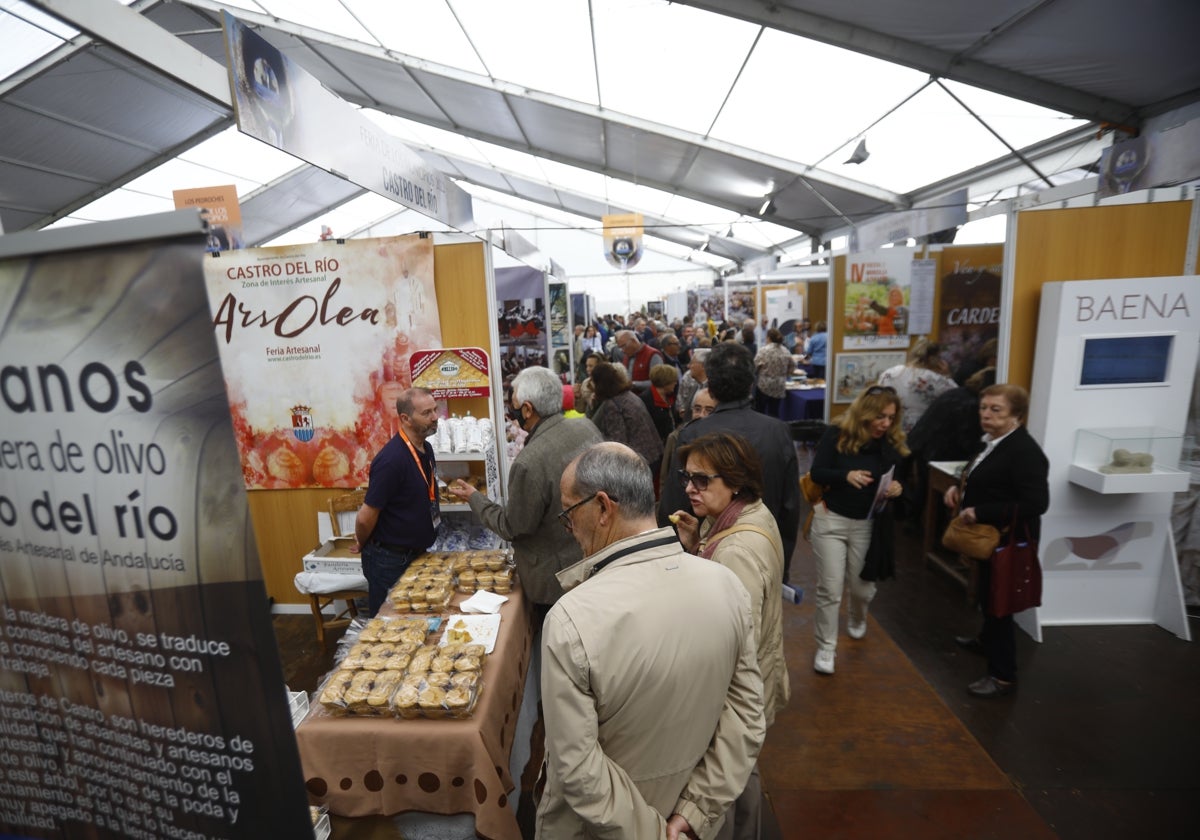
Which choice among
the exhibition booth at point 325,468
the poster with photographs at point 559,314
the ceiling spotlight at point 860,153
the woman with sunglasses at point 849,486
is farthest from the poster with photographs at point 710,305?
the woman with sunglasses at point 849,486

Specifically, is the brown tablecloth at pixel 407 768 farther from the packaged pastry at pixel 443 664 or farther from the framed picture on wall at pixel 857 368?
the framed picture on wall at pixel 857 368

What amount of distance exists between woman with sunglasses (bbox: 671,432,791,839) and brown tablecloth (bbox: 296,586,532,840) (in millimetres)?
848

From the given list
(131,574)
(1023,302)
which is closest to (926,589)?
(1023,302)

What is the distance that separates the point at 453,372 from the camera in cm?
337

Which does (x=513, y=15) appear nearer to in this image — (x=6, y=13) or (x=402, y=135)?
(x=6, y=13)

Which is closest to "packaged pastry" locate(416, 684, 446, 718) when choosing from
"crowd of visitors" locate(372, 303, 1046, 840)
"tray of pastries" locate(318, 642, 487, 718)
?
"tray of pastries" locate(318, 642, 487, 718)

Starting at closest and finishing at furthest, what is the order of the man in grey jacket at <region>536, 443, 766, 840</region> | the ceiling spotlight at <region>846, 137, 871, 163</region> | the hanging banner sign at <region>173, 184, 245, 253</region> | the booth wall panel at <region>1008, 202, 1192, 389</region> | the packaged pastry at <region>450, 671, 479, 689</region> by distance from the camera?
the man in grey jacket at <region>536, 443, 766, 840</region>, the packaged pastry at <region>450, 671, 479, 689</region>, the booth wall panel at <region>1008, 202, 1192, 389</region>, the hanging banner sign at <region>173, 184, 245, 253</region>, the ceiling spotlight at <region>846, 137, 871, 163</region>

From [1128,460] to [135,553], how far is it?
466 centimetres

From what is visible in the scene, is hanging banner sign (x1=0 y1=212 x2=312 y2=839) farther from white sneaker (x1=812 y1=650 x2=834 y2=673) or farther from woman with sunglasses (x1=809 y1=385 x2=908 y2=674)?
white sneaker (x1=812 y1=650 x2=834 y2=673)

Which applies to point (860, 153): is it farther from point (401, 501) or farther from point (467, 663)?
point (467, 663)

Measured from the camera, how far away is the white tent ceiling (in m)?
5.14

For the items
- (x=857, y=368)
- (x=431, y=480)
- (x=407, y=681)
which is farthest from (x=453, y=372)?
(x=857, y=368)

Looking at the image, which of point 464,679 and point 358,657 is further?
point 358,657

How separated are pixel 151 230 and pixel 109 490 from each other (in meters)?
0.39
